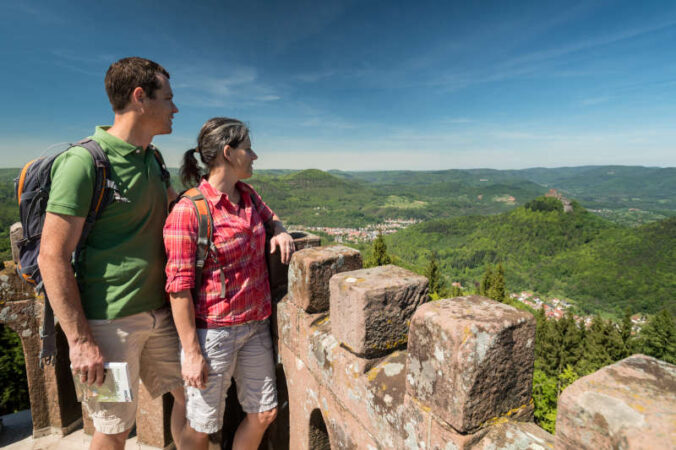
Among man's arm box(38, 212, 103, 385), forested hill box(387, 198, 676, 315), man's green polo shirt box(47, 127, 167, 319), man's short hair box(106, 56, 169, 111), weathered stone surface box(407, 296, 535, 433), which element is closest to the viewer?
weathered stone surface box(407, 296, 535, 433)

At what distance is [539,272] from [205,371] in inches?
4514

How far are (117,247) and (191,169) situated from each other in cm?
63

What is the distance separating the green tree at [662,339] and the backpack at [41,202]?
39.3m

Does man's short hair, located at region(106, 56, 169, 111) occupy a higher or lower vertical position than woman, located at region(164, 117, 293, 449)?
higher

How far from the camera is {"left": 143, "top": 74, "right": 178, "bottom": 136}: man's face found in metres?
2.06

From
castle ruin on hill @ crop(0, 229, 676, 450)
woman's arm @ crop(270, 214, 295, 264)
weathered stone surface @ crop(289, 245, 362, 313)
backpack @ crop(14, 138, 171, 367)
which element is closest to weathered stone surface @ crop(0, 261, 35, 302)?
castle ruin on hill @ crop(0, 229, 676, 450)

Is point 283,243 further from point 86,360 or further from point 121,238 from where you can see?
point 86,360

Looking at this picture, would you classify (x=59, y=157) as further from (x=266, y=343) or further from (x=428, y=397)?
(x=428, y=397)

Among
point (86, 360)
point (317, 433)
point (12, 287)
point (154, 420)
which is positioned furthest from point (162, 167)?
point (154, 420)

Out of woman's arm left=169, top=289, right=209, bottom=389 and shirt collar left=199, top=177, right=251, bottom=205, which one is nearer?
woman's arm left=169, top=289, right=209, bottom=389

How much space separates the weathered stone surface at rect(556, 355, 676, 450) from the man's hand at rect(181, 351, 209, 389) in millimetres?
1703

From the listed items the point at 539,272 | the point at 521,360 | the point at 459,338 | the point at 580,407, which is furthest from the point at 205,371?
the point at 539,272

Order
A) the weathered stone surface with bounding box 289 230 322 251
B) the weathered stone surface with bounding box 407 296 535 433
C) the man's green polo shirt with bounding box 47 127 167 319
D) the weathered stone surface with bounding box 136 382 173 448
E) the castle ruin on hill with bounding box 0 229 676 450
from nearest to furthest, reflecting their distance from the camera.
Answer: the castle ruin on hill with bounding box 0 229 676 450, the weathered stone surface with bounding box 407 296 535 433, the man's green polo shirt with bounding box 47 127 167 319, the weathered stone surface with bounding box 289 230 322 251, the weathered stone surface with bounding box 136 382 173 448

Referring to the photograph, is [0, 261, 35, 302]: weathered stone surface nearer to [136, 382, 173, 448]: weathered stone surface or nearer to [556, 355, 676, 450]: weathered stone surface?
[136, 382, 173, 448]: weathered stone surface
